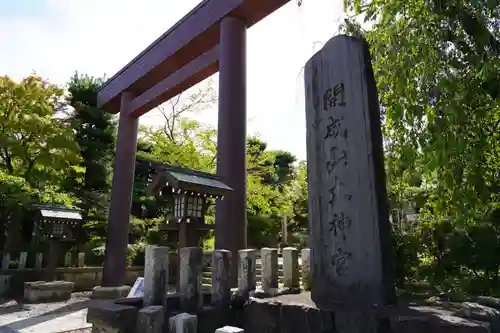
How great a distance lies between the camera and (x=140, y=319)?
3.46m

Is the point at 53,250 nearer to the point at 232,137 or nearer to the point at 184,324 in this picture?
the point at 232,137

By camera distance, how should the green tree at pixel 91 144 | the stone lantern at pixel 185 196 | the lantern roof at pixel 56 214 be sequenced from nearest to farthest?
the stone lantern at pixel 185 196
the lantern roof at pixel 56 214
the green tree at pixel 91 144

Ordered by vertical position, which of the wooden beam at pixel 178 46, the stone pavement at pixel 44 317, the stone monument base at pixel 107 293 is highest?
the wooden beam at pixel 178 46

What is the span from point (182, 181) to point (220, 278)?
159cm

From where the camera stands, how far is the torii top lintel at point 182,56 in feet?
24.8

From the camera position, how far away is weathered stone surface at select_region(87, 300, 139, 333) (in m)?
3.46

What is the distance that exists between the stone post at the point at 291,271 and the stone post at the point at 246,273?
54 cm

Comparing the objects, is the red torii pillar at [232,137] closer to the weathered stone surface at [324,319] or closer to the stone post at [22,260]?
the weathered stone surface at [324,319]

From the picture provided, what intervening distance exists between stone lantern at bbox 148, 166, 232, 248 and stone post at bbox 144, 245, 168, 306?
49.4 inches

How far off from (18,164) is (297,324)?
40.9 feet

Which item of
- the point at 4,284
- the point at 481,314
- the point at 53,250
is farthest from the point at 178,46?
the point at 4,284

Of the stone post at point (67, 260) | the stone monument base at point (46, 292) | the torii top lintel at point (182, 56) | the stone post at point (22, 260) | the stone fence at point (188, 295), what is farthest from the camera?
the stone post at point (67, 260)

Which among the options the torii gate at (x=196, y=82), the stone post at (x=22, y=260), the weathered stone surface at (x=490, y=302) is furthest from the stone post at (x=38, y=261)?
the weathered stone surface at (x=490, y=302)

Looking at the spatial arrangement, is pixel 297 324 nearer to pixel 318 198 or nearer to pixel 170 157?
pixel 318 198
